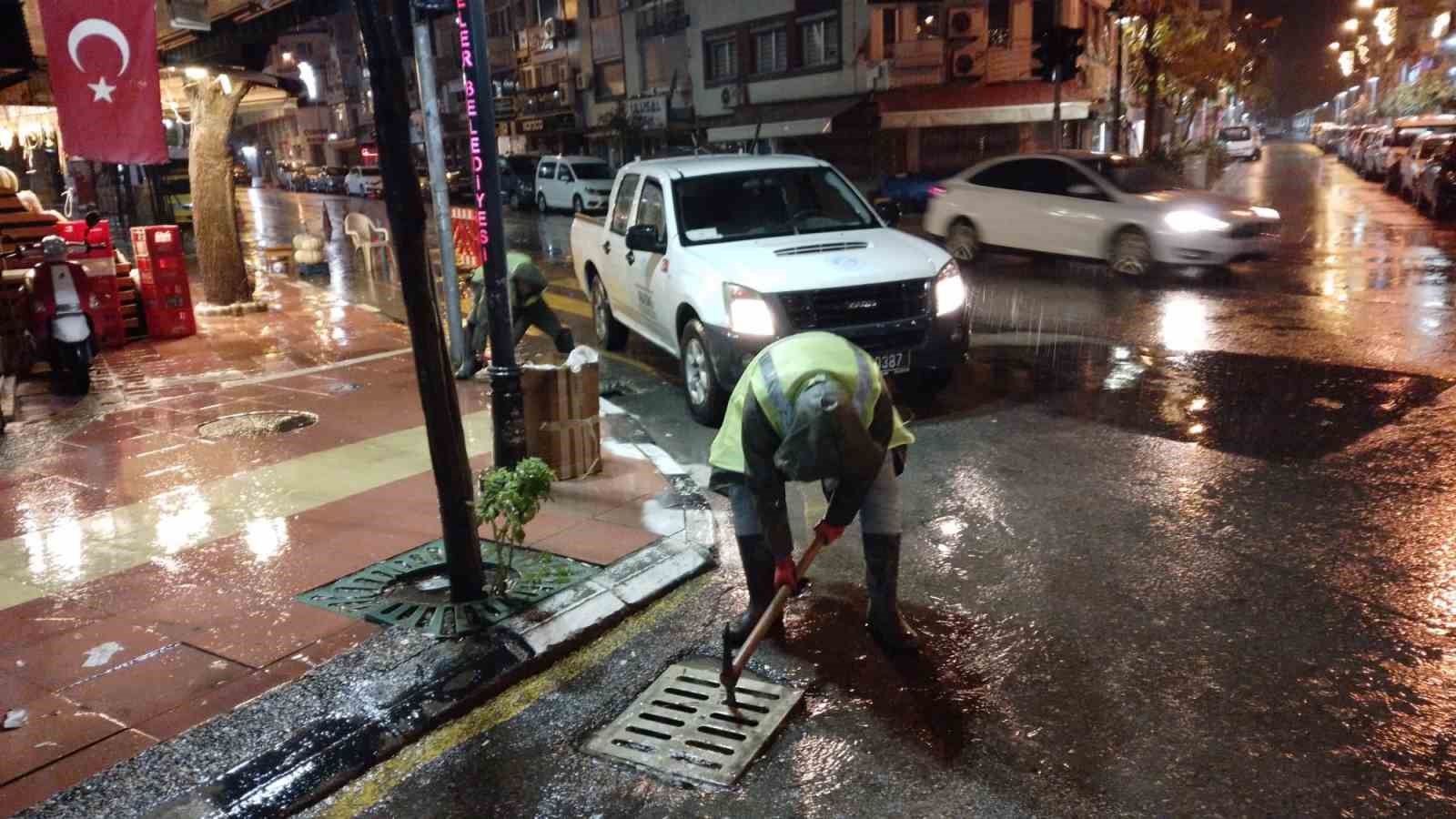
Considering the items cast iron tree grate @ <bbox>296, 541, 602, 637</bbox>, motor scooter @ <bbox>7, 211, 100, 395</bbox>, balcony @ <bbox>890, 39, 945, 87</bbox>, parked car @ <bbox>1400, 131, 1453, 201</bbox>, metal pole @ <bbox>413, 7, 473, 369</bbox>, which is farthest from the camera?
balcony @ <bbox>890, 39, 945, 87</bbox>

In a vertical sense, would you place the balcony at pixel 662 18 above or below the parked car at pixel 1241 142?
above

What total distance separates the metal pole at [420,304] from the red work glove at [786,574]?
59.9 inches

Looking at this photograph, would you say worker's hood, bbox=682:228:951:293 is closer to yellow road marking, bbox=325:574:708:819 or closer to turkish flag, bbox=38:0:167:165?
yellow road marking, bbox=325:574:708:819

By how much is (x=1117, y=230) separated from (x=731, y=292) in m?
8.23

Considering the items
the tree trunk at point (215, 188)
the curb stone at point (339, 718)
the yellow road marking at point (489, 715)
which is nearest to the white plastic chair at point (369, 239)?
the tree trunk at point (215, 188)

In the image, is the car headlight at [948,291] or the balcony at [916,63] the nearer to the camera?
the car headlight at [948,291]

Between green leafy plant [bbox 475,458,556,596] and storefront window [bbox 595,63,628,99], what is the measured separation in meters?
41.2

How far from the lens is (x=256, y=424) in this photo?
784cm

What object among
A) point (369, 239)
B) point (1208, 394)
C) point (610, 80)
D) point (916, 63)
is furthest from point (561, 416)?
point (610, 80)

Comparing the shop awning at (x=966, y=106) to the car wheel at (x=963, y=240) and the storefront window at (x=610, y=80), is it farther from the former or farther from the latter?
the storefront window at (x=610, y=80)

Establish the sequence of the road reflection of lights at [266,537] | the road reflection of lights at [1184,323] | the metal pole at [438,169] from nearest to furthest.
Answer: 1. the road reflection of lights at [266,537]
2. the metal pole at [438,169]
3. the road reflection of lights at [1184,323]

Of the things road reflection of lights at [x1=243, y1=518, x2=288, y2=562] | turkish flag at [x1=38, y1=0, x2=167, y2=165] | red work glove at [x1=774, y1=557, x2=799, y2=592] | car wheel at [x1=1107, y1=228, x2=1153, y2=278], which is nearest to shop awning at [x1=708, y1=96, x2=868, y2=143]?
car wheel at [x1=1107, y1=228, x2=1153, y2=278]

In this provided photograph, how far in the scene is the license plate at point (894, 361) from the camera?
720 centimetres

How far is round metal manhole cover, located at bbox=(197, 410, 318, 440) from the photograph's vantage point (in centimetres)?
758
